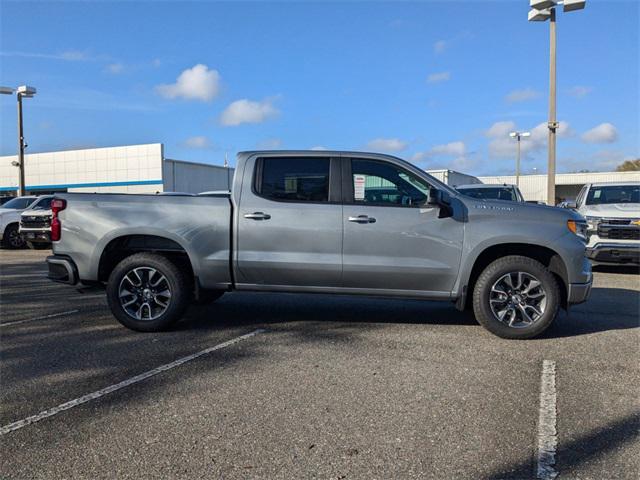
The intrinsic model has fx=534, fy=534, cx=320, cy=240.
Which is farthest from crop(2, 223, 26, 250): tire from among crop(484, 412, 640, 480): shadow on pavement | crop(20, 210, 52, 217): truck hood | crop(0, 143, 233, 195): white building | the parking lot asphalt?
crop(0, 143, 233, 195): white building

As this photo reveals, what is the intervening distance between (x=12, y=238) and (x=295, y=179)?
14773 mm

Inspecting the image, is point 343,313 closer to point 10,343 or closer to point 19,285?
point 10,343

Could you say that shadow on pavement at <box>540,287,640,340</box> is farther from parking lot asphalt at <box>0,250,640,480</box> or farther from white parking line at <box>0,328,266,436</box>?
white parking line at <box>0,328,266,436</box>

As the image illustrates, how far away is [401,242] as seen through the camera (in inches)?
222

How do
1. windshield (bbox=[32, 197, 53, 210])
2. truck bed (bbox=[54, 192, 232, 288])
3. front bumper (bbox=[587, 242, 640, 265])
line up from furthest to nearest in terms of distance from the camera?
windshield (bbox=[32, 197, 53, 210]) → front bumper (bbox=[587, 242, 640, 265]) → truck bed (bbox=[54, 192, 232, 288])

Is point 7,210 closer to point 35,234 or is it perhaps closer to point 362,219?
point 35,234

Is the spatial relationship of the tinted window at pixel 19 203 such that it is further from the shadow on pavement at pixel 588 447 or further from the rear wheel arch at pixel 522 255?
the shadow on pavement at pixel 588 447

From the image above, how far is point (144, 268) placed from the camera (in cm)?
595

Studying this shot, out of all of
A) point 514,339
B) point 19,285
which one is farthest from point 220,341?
point 19,285

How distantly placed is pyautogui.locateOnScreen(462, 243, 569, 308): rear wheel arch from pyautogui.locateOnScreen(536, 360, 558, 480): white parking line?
1.24m

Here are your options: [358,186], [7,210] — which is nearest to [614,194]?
A: [358,186]

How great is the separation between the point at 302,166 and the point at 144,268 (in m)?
2.10

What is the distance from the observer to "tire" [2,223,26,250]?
17.0 m

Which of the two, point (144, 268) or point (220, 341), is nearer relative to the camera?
point (220, 341)
